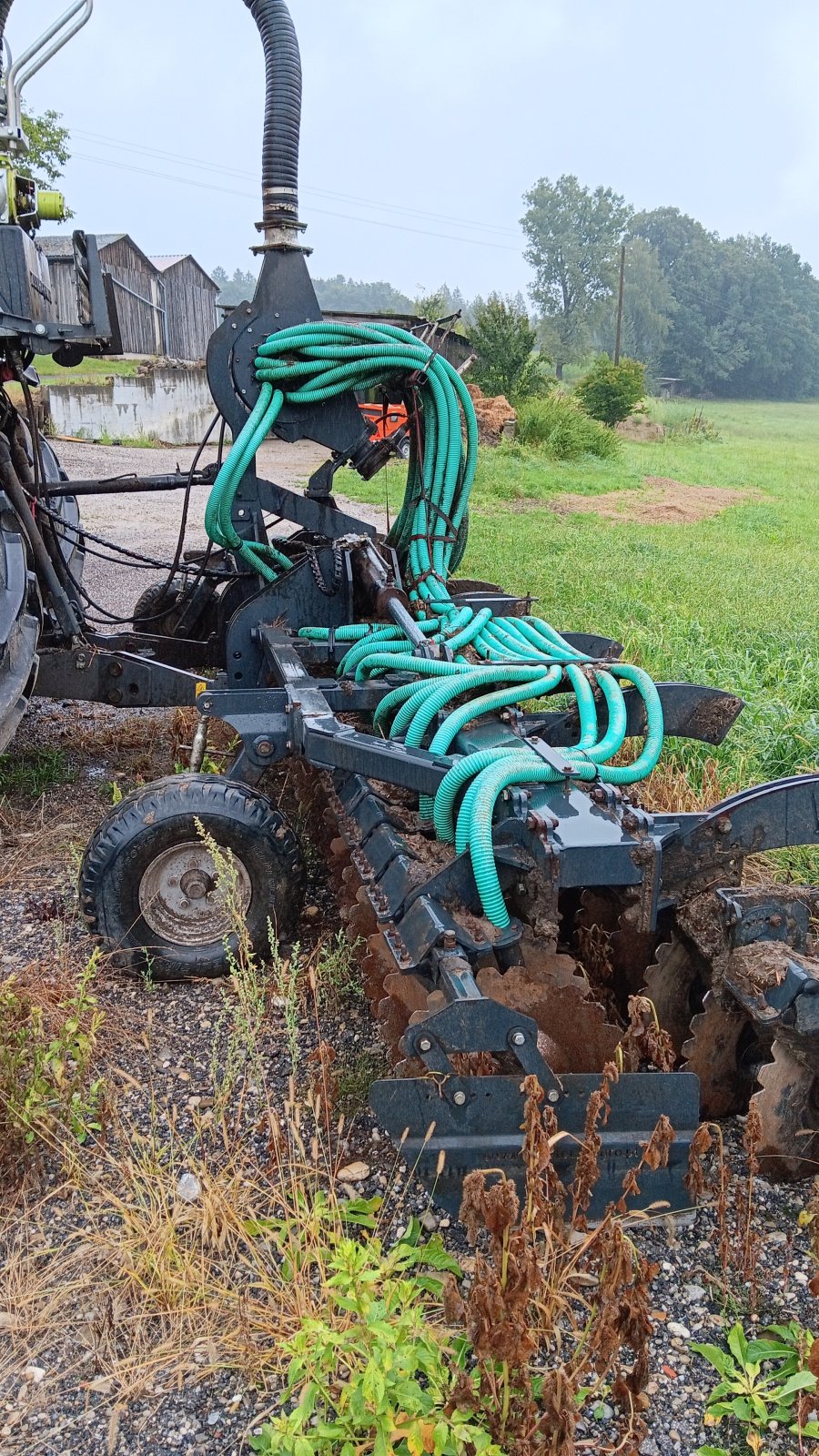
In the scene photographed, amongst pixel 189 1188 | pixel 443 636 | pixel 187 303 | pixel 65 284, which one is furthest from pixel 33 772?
pixel 187 303

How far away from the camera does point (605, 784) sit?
3.04 metres

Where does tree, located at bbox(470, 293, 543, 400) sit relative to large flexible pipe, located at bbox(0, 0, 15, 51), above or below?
above

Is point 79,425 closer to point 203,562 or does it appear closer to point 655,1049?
point 203,562

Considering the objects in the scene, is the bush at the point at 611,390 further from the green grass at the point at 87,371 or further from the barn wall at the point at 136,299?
the barn wall at the point at 136,299

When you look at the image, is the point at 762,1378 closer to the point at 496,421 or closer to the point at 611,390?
the point at 496,421

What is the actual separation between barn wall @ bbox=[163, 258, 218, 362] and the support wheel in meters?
33.4

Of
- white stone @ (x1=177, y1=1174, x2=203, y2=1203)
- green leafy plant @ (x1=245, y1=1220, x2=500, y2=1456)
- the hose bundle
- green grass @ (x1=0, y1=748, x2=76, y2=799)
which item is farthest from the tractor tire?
green leafy plant @ (x1=245, y1=1220, x2=500, y2=1456)

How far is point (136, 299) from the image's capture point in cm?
3077

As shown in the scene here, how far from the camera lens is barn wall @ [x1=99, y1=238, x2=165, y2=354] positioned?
31.0 m

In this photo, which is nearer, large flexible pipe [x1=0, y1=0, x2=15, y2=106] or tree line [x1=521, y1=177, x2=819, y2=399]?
large flexible pipe [x1=0, y1=0, x2=15, y2=106]

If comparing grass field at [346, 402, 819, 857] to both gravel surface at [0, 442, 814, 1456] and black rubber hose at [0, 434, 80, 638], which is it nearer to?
gravel surface at [0, 442, 814, 1456]

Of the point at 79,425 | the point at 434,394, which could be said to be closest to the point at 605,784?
the point at 434,394

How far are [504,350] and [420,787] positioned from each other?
77.2 ft

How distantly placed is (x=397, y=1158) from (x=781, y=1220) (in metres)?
0.93
